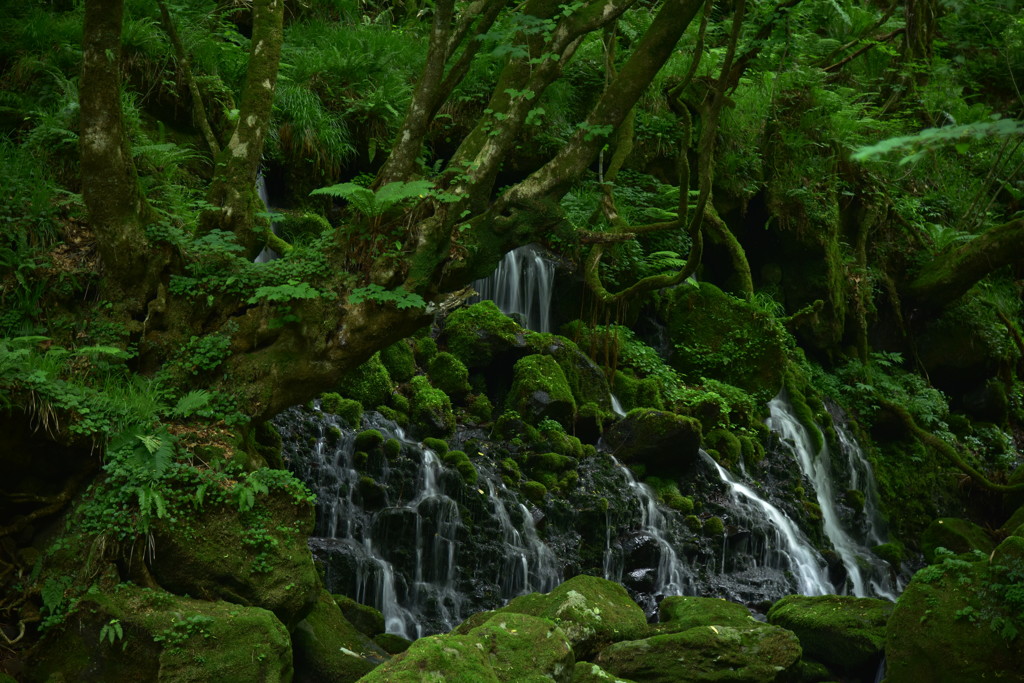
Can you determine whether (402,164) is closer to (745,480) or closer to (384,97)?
(384,97)

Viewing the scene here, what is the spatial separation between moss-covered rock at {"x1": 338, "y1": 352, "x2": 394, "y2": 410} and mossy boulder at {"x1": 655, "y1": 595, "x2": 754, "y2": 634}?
13.2ft

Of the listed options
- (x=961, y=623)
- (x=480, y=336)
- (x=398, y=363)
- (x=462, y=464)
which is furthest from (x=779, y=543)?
(x=398, y=363)

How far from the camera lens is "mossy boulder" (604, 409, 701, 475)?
10.6m

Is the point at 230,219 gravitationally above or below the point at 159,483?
above

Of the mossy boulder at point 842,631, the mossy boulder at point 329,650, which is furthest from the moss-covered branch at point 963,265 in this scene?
the mossy boulder at point 329,650

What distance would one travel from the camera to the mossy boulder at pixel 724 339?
44.0ft

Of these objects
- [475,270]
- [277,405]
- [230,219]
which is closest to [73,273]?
[230,219]

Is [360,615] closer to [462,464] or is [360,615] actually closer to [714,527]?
[462,464]

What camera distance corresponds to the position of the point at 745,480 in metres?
11.5

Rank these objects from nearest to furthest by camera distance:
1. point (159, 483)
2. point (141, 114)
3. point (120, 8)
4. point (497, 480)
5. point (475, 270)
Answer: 1. point (159, 483)
2. point (120, 8)
3. point (475, 270)
4. point (497, 480)
5. point (141, 114)

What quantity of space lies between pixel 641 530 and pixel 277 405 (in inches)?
204

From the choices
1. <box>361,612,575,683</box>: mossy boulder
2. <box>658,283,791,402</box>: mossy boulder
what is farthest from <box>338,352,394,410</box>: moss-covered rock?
<box>658,283,791,402</box>: mossy boulder

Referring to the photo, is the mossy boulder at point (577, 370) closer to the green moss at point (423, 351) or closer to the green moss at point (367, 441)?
the green moss at point (423, 351)

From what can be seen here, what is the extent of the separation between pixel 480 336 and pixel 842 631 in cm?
568
